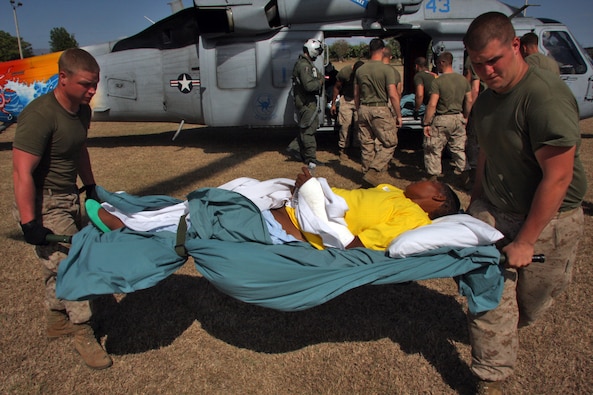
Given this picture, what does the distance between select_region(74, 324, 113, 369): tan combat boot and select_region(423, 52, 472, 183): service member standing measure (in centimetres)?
484

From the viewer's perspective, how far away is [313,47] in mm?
7301

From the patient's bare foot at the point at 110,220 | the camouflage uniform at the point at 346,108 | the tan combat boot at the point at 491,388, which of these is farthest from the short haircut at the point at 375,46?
the tan combat boot at the point at 491,388

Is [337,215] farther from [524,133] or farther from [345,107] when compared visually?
[345,107]

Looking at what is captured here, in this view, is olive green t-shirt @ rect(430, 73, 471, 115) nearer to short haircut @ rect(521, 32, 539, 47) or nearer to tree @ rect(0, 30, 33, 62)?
short haircut @ rect(521, 32, 539, 47)

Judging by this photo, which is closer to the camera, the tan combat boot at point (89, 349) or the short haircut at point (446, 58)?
the tan combat boot at point (89, 349)

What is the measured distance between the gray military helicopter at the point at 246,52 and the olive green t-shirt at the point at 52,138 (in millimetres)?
5479

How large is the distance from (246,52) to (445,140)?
415 cm

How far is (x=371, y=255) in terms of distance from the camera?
8.49 ft

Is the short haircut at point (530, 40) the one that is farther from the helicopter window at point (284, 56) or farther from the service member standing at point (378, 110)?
the helicopter window at point (284, 56)

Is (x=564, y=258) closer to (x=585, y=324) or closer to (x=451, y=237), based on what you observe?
(x=451, y=237)

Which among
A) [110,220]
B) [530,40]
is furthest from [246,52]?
[110,220]

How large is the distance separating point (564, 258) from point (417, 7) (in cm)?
690

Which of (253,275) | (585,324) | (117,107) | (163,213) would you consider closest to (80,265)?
(163,213)

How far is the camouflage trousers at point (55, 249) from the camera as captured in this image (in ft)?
9.07
